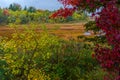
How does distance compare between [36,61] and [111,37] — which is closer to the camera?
[111,37]

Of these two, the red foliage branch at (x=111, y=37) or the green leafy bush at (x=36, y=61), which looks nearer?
the red foliage branch at (x=111, y=37)

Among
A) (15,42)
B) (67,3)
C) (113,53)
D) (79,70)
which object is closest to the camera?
(113,53)

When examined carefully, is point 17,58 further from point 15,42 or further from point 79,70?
point 79,70

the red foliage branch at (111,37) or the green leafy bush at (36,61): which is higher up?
the red foliage branch at (111,37)

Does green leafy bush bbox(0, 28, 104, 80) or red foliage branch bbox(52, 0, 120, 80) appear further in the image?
green leafy bush bbox(0, 28, 104, 80)

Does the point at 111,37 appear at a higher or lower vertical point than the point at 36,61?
higher

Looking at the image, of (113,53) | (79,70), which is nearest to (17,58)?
(79,70)

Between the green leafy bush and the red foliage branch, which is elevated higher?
the red foliage branch

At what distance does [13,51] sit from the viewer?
18.2 meters

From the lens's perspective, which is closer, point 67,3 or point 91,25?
point 67,3

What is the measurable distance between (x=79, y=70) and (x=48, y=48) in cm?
209

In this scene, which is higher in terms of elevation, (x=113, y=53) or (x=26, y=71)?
(x=113, y=53)

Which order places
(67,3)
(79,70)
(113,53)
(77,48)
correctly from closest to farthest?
1. (113,53)
2. (67,3)
3. (79,70)
4. (77,48)

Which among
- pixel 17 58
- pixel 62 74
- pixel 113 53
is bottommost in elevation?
pixel 62 74
